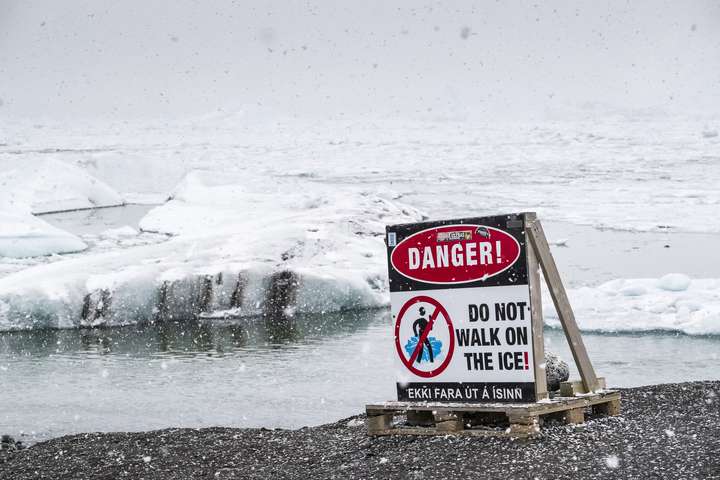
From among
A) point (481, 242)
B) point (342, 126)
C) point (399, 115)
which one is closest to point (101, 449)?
point (481, 242)

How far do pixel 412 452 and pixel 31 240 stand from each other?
53.8 ft

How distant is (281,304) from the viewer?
1638cm

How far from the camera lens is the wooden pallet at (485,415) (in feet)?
18.8

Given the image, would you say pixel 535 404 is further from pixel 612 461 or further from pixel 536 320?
pixel 612 461

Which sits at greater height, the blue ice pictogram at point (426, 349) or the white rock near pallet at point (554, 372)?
the blue ice pictogram at point (426, 349)

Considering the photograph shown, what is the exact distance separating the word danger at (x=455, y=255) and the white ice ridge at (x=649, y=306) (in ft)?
24.1

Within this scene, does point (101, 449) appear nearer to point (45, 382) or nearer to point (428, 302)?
point (428, 302)

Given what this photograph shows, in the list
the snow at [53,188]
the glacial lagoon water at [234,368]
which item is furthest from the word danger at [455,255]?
the snow at [53,188]

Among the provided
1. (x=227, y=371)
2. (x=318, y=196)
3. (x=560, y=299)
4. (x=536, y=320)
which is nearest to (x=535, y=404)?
(x=536, y=320)

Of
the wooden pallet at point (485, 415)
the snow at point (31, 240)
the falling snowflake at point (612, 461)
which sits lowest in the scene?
the falling snowflake at point (612, 461)

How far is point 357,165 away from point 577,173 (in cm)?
772

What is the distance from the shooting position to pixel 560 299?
20.4ft

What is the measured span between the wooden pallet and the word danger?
88 centimetres

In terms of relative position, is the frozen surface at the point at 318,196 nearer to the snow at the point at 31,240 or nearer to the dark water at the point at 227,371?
the snow at the point at 31,240
